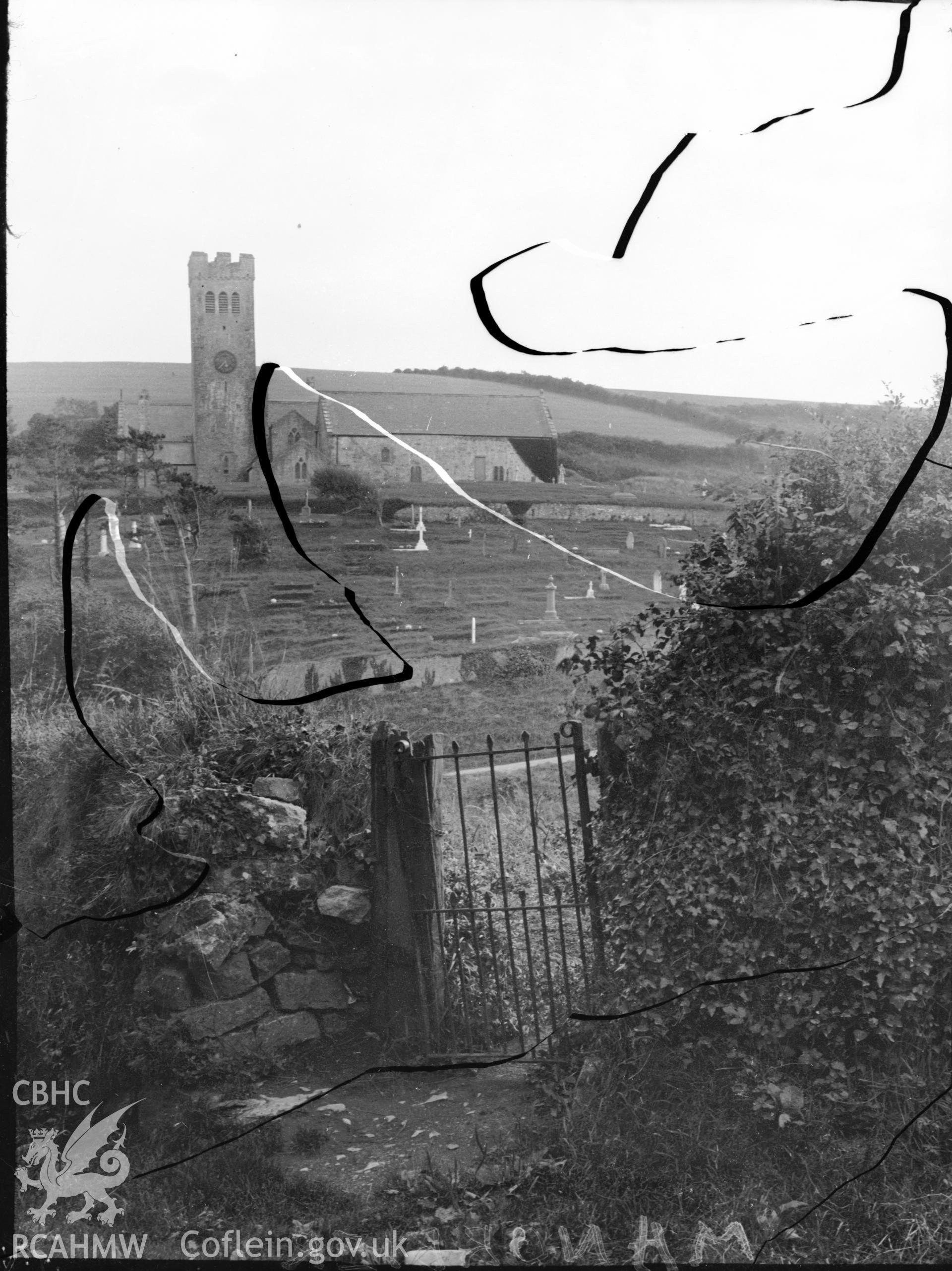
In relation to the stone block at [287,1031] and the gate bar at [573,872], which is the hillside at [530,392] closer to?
the gate bar at [573,872]

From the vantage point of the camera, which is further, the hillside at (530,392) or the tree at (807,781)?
the hillside at (530,392)

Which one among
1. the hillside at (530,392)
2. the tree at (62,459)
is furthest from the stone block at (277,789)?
the hillside at (530,392)

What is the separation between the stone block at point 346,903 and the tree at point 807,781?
65 centimetres

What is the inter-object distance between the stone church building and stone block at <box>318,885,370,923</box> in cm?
105

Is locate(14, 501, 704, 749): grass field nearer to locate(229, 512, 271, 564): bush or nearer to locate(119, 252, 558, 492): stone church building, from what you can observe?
locate(229, 512, 271, 564): bush

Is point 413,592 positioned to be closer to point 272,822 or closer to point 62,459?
point 272,822

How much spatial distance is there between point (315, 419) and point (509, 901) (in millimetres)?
1333

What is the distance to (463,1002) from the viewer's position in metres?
2.42

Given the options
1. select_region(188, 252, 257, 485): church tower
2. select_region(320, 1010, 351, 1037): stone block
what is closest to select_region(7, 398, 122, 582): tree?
select_region(188, 252, 257, 485): church tower

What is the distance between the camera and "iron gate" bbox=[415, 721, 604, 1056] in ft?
7.89

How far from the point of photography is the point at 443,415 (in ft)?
7.84

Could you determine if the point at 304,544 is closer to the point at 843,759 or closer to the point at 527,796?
the point at 527,796

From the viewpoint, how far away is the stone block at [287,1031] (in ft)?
7.76

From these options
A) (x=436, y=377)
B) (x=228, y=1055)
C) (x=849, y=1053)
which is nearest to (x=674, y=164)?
(x=436, y=377)
